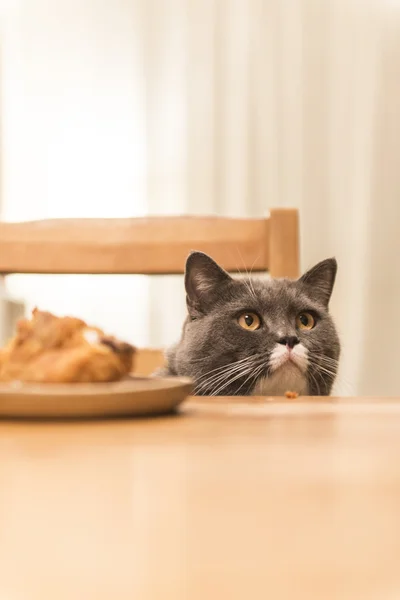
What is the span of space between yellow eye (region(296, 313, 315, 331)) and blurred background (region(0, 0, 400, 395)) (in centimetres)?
133

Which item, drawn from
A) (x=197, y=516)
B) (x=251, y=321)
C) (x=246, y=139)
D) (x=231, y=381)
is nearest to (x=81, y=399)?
(x=197, y=516)

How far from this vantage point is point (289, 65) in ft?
7.75

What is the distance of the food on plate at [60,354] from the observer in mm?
432

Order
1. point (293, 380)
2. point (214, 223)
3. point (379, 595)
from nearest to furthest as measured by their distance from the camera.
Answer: point (379, 595) → point (293, 380) → point (214, 223)

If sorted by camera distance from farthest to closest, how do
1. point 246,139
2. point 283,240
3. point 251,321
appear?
point 246,139
point 283,240
point 251,321

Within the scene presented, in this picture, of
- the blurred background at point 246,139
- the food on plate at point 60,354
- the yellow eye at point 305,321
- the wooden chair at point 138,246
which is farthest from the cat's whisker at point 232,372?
the blurred background at point 246,139

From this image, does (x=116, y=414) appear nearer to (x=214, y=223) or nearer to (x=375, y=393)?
(x=214, y=223)

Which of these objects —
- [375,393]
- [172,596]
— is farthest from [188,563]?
[375,393]

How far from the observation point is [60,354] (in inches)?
17.5

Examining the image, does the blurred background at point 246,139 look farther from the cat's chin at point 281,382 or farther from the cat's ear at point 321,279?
the cat's chin at point 281,382

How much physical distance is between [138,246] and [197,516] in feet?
3.40

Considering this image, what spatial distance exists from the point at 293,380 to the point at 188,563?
31.5 inches

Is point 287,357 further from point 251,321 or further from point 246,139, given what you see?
point 246,139

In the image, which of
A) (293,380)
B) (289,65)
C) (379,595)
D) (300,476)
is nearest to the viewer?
(379,595)
